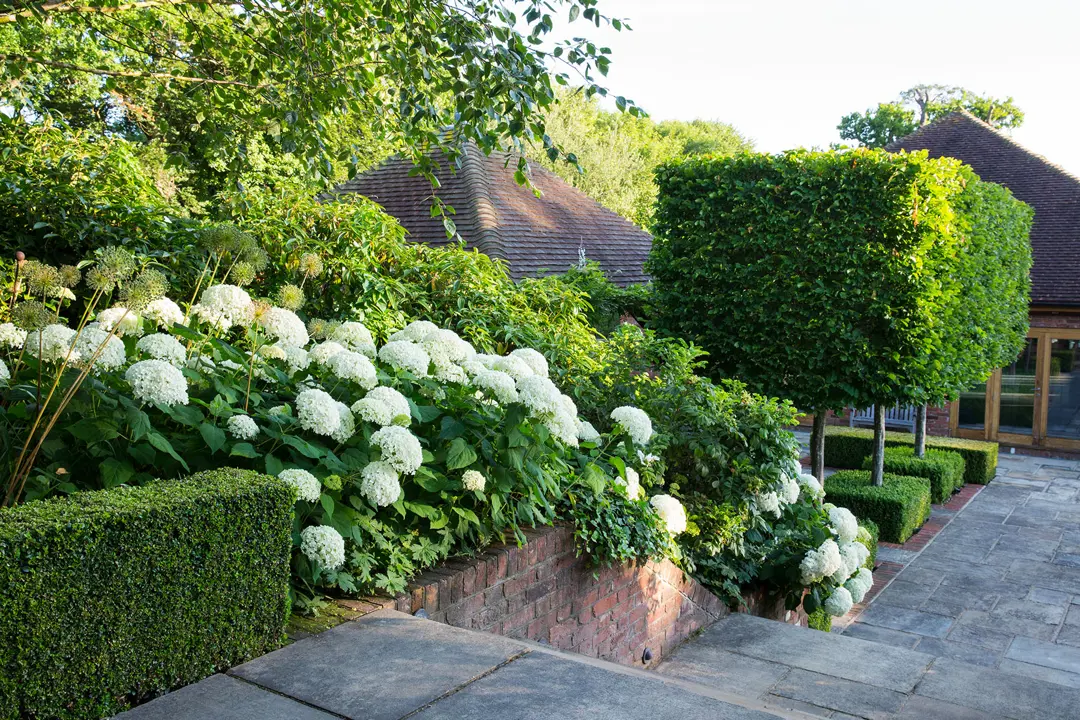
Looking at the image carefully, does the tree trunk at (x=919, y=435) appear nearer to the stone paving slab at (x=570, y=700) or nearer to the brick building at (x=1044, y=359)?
the brick building at (x=1044, y=359)

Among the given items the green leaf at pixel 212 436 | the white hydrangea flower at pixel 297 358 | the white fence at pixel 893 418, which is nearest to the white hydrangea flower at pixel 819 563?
the white hydrangea flower at pixel 297 358

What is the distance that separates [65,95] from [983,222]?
16176mm

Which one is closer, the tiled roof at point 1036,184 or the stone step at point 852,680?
the stone step at point 852,680

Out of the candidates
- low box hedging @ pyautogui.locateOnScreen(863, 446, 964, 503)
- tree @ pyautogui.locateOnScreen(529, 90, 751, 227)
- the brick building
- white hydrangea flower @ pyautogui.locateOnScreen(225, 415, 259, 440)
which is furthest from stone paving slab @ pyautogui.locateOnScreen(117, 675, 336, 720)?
tree @ pyautogui.locateOnScreen(529, 90, 751, 227)

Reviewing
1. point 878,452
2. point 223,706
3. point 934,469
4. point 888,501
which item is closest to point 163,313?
point 223,706

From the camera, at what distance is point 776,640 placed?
18.2 ft

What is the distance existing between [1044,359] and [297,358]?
741 inches

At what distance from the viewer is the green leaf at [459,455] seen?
3842 millimetres

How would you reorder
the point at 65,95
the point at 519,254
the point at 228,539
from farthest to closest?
the point at 65,95 < the point at 519,254 < the point at 228,539

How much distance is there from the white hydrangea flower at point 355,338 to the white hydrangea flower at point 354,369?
0.59 m

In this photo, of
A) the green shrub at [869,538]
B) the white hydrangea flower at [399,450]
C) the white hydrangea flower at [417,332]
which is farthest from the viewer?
the green shrub at [869,538]

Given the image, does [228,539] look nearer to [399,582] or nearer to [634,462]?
[399,582]

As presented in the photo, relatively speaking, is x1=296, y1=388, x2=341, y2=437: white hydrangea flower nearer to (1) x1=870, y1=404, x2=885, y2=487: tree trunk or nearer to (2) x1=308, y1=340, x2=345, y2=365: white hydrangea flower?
(2) x1=308, y1=340, x2=345, y2=365: white hydrangea flower

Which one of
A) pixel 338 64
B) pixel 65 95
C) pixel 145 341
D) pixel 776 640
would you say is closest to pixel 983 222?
pixel 776 640
